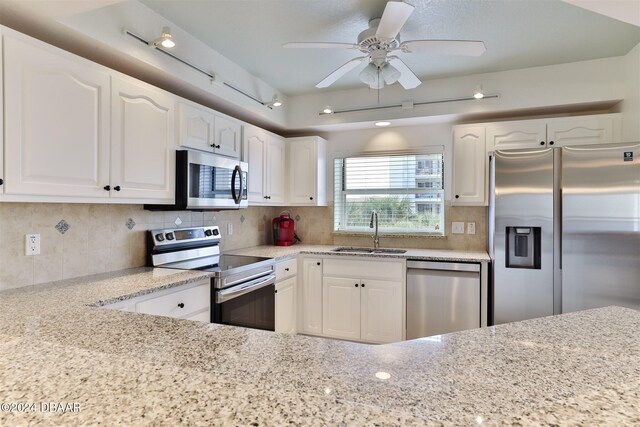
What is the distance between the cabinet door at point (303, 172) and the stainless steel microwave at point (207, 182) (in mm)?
871

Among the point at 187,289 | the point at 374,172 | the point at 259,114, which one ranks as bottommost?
the point at 187,289

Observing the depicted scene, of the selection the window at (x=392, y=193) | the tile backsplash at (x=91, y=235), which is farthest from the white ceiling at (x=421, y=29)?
the tile backsplash at (x=91, y=235)

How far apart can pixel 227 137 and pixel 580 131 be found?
2.84 metres

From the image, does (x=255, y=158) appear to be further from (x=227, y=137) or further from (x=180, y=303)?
(x=180, y=303)

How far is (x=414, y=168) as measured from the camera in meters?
3.71

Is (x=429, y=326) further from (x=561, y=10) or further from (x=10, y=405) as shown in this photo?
(x=10, y=405)

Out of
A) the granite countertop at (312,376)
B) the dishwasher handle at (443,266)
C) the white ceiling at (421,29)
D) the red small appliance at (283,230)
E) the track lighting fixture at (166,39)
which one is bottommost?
the dishwasher handle at (443,266)

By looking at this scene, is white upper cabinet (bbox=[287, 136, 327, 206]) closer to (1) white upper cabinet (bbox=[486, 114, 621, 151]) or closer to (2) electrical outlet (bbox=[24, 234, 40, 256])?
(1) white upper cabinet (bbox=[486, 114, 621, 151])

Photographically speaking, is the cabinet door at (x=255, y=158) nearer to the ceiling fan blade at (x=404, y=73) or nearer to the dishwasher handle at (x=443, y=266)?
the ceiling fan blade at (x=404, y=73)

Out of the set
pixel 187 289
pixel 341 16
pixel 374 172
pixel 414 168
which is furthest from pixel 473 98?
pixel 187 289

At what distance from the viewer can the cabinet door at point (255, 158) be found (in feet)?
10.3

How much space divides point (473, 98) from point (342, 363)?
9.74 ft

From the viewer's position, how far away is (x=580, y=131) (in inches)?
114

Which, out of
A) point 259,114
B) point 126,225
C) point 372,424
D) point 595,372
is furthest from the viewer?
point 259,114
